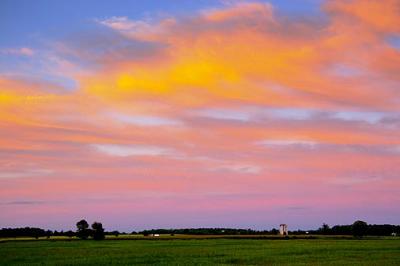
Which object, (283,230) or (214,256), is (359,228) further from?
(214,256)

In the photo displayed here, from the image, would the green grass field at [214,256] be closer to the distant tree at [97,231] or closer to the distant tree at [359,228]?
the distant tree at [97,231]

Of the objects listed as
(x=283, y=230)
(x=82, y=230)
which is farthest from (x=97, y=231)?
(x=283, y=230)

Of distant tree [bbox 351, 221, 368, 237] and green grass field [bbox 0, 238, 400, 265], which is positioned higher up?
distant tree [bbox 351, 221, 368, 237]

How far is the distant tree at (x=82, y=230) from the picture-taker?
497ft

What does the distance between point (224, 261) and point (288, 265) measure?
8.13m

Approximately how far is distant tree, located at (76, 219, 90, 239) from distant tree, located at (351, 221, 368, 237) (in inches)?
2918

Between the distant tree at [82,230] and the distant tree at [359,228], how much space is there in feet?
243

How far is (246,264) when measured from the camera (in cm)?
4700

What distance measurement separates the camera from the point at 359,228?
6161 inches

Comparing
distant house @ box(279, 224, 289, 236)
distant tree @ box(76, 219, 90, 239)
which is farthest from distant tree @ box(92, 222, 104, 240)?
distant house @ box(279, 224, 289, 236)

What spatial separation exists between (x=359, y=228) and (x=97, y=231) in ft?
238

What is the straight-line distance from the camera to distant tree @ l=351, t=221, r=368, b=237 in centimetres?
15588

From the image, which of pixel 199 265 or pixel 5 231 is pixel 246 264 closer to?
pixel 199 265

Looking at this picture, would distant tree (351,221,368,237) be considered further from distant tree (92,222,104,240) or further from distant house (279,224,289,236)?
distant tree (92,222,104,240)
